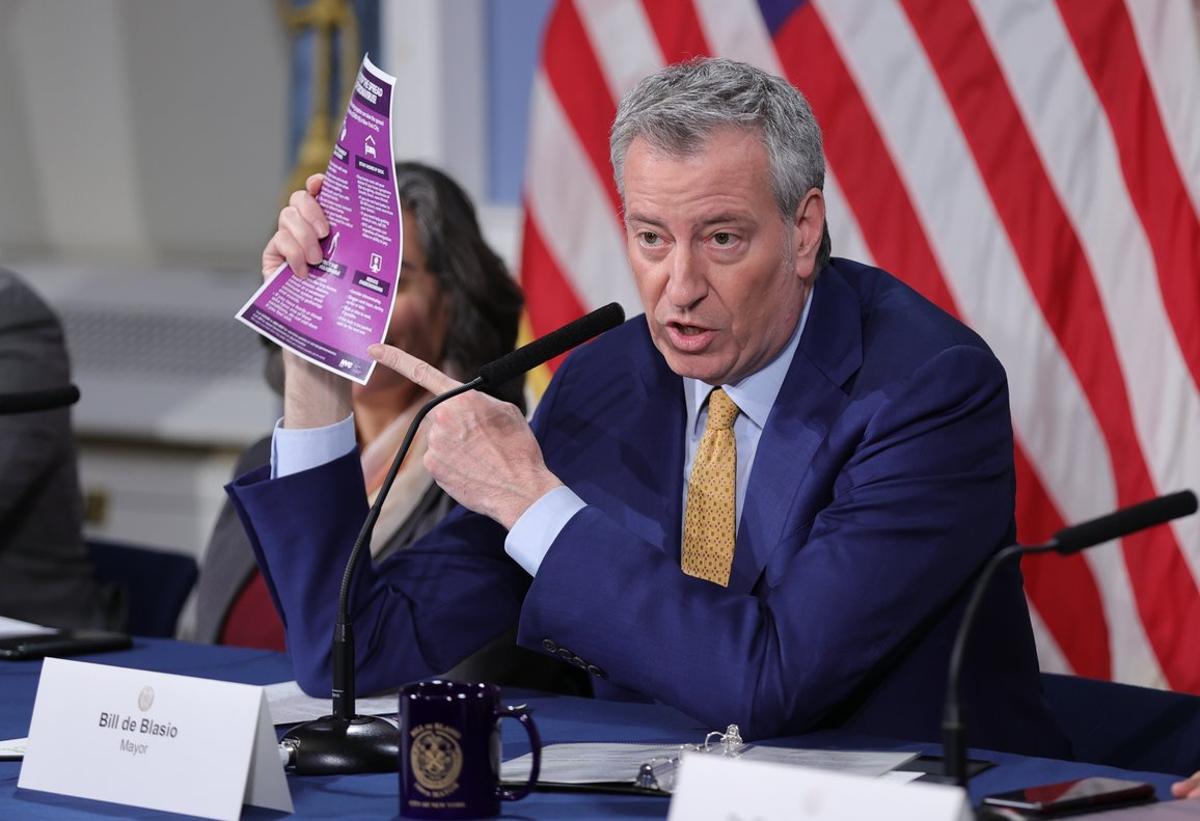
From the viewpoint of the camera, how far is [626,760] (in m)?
1.54

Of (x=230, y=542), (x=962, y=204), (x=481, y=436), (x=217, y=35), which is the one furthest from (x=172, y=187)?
(x=481, y=436)

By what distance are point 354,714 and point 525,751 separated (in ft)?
0.54

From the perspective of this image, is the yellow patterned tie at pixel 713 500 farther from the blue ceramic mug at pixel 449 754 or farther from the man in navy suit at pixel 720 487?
the blue ceramic mug at pixel 449 754

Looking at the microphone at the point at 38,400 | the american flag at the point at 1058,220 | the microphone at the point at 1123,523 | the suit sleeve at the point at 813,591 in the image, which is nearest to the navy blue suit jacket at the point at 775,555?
the suit sleeve at the point at 813,591

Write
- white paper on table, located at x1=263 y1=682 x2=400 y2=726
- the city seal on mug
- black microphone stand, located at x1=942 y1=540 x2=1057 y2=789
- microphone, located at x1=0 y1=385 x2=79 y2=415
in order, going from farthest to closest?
microphone, located at x1=0 y1=385 x2=79 y2=415 < white paper on table, located at x1=263 y1=682 x2=400 y2=726 < the city seal on mug < black microphone stand, located at x1=942 y1=540 x2=1057 y2=789

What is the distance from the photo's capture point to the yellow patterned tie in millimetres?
1855

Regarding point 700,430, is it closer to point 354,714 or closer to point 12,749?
point 354,714

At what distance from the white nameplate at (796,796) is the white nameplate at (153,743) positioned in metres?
0.40

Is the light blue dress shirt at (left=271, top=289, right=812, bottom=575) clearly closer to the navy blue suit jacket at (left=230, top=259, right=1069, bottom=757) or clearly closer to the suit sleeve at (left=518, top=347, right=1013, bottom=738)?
the navy blue suit jacket at (left=230, top=259, right=1069, bottom=757)

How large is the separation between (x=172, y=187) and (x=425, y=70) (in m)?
1.12

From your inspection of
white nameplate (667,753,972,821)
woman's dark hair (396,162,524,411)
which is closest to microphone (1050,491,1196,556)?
white nameplate (667,753,972,821)

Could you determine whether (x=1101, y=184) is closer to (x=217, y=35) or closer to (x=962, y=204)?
(x=962, y=204)

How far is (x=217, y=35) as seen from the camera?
15.0 ft

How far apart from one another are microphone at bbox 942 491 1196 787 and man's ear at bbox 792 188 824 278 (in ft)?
2.11
